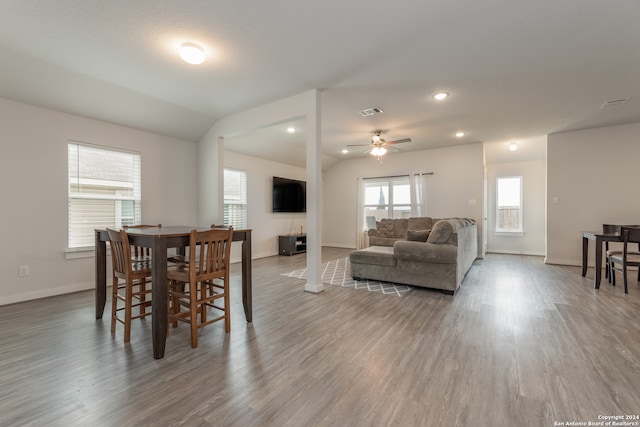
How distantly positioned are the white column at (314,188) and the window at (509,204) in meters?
6.01

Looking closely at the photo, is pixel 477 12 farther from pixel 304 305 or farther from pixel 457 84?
pixel 304 305

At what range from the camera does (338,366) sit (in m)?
1.92

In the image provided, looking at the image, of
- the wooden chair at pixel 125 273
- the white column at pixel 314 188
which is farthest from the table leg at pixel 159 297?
the white column at pixel 314 188

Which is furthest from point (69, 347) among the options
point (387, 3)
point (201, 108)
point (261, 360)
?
Answer: point (387, 3)

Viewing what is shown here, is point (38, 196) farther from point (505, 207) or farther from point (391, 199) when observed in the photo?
point (505, 207)

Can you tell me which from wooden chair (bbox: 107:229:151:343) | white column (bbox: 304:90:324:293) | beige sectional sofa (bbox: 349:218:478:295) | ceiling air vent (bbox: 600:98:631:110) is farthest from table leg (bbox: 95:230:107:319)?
ceiling air vent (bbox: 600:98:631:110)

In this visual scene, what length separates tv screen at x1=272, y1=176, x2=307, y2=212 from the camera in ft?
22.7

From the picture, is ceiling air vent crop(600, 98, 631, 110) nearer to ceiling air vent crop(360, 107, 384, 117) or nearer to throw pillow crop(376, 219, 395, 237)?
ceiling air vent crop(360, 107, 384, 117)

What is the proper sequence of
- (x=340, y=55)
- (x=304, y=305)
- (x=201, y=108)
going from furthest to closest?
1. (x=201, y=108)
2. (x=304, y=305)
3. (x=340, y=55)

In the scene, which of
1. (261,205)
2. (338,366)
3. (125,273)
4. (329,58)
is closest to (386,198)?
(261,205)

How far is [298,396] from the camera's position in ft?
5.24

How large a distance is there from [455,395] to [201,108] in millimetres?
4709

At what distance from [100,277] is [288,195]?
4.83 metres

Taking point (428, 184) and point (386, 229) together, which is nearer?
point (386, 229)
